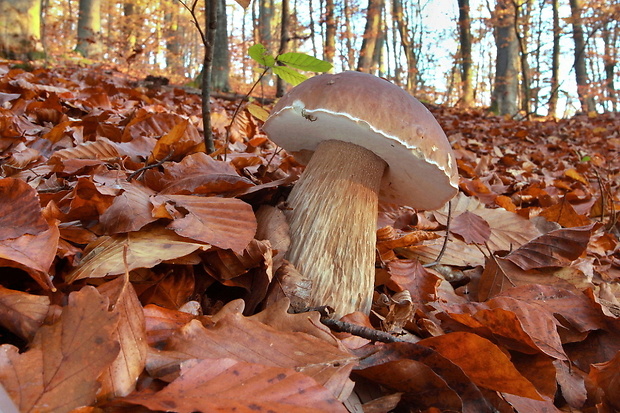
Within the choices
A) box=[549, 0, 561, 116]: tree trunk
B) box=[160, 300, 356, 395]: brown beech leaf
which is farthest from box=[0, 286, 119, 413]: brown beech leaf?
box=[549, 0, 561, 116]: tree trunk

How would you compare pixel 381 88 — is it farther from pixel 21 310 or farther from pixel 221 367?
pixel 21 310

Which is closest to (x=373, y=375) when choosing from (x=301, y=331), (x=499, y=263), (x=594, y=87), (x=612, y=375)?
(x=301, y=331)

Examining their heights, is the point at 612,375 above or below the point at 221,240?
below

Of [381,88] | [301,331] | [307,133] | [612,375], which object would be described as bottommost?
[612,375]

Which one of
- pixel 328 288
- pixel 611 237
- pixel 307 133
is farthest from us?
pixel 611 237

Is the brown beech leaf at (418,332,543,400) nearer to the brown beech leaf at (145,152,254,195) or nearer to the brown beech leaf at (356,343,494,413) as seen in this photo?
the brown beech leaf at (356,343,494,413)

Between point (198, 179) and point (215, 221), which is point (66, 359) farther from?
point (198, 179)

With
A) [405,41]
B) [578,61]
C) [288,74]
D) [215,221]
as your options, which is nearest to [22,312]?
[215,221]
